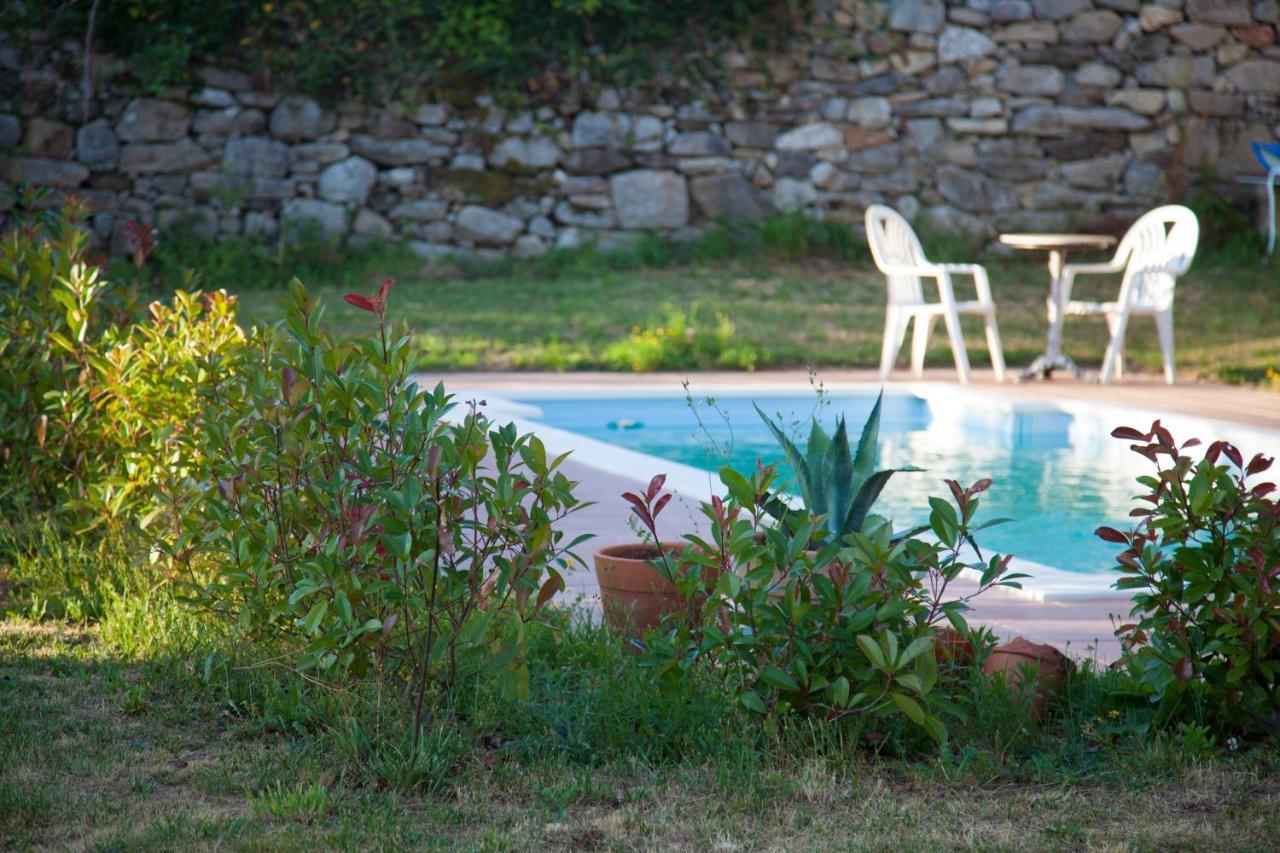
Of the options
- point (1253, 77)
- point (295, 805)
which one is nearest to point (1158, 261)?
point (1253, 77)

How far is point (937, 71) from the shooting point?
11109 mm

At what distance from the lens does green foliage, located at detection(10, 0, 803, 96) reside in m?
9.84

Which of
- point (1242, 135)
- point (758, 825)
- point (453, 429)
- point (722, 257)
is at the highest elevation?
point (1242, 135)

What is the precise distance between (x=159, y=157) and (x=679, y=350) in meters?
4.95

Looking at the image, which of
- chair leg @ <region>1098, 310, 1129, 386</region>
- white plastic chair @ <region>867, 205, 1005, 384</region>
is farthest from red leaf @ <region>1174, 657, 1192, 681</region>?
chair leg @ <region>1098, 310, 1129, 386</region>

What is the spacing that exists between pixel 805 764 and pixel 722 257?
870 cm

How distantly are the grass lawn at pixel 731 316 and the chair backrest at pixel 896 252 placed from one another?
1.88 ft

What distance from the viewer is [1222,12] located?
11.3 metres

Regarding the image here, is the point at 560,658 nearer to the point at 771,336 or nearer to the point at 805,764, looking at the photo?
the point at 805,764

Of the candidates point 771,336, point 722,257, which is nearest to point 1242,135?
point 722,257

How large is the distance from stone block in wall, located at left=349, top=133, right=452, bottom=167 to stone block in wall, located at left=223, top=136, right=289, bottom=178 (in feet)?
1.90

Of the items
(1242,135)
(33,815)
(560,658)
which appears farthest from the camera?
(1242,135)

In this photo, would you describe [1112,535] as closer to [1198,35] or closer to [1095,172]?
[1095,172]

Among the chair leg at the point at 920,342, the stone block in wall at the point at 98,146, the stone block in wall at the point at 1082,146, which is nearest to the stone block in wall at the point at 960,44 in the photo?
the stone block in wall at the point at 1082,146
